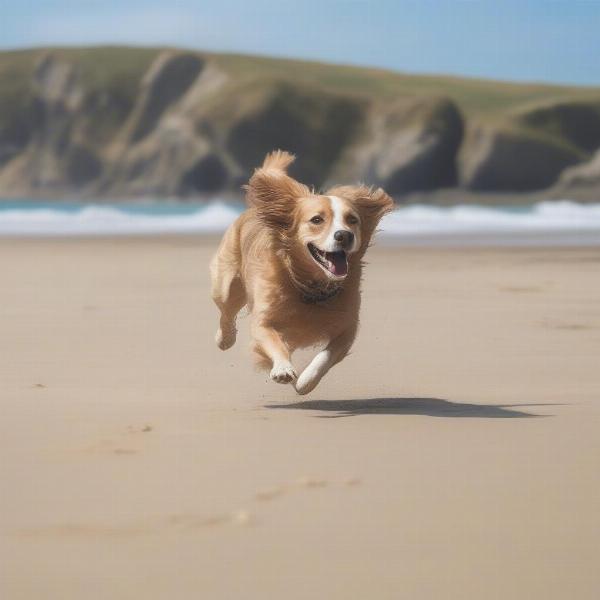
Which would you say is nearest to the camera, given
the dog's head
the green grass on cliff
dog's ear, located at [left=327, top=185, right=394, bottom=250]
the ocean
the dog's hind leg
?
the dog's head

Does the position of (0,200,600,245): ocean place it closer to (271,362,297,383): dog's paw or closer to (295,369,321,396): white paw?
(295,369,321,396): white paw

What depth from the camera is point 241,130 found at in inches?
4090

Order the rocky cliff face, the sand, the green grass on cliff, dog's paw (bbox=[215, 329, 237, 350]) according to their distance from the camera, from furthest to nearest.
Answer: the green grass on cliff
the rocky cliff face
dog's paw (bbox=[215, 329, 237, 350])
the sand

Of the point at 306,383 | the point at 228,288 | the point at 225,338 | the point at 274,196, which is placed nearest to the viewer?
the point at 306,383

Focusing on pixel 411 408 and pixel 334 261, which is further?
pixel 334 261

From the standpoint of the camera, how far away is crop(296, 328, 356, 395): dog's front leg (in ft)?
19.6

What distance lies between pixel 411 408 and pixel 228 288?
201 cm

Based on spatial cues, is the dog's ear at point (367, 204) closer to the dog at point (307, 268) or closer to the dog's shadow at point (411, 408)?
the dog at point (307, 268)

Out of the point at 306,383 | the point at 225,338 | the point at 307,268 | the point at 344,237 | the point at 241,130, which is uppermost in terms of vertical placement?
the point at 344,237

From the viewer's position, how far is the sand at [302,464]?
3.21 m

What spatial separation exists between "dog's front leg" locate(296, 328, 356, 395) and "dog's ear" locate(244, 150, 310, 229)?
582 mm

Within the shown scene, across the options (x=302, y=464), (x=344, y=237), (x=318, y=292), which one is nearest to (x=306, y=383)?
(x=318, y=292)

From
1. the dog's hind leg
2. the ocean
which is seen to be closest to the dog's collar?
the dog's hind leg

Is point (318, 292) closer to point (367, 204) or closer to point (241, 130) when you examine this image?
point (367, 204)
